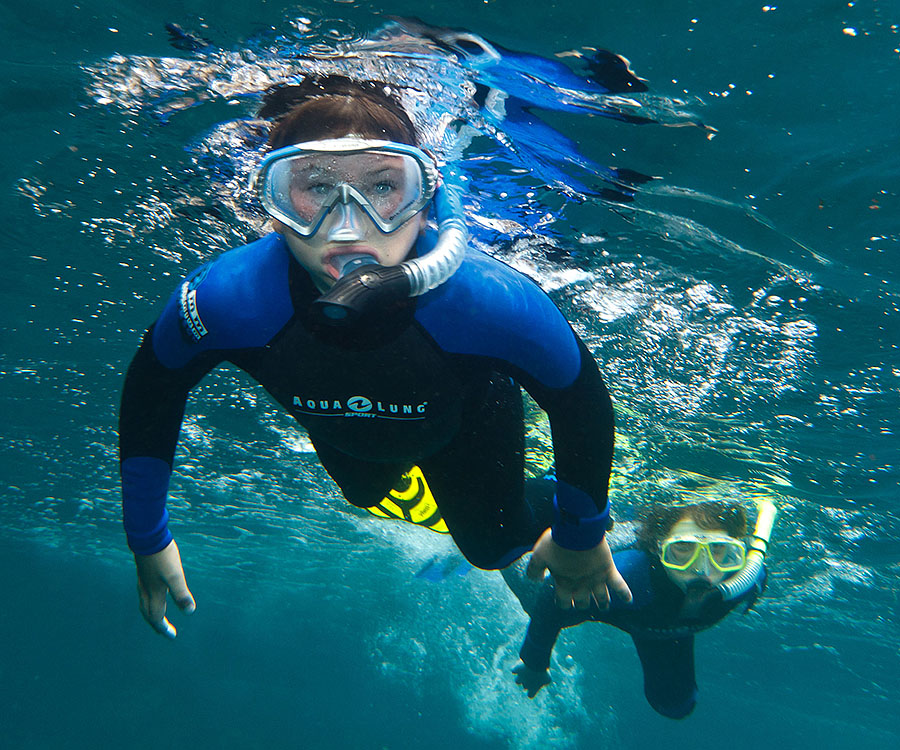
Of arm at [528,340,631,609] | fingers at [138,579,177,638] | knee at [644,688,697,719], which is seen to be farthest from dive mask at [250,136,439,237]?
knee at [644,688,697,719]

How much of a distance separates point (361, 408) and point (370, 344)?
398mm

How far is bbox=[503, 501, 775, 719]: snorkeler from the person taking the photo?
854 centimetres

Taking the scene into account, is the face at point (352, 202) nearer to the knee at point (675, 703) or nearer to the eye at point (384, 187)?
the eye at point (384, 187)

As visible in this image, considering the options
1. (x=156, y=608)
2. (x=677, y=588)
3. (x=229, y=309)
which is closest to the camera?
(x=229, y=309)

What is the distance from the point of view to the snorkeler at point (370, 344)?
276 cm

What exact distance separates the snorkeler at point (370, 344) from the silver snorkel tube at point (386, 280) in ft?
0.04

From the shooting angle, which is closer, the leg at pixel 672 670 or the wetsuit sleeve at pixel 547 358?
the wetsuit sleeve at pixel 547 358

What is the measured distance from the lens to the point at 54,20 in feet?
16.2

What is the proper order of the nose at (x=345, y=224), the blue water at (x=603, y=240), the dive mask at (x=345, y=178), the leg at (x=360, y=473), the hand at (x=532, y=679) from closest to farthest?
the nose at (x=345, y=224)
the dive mask at (x=345, y=178)
the leg at (x=360, y=473)
the blue water at (x=603, y=240)
the hand at (x=532, y=679)

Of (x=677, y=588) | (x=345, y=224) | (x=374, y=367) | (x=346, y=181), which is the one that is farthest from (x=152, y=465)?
(x=677, y=588)

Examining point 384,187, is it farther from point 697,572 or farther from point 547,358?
point 697,572

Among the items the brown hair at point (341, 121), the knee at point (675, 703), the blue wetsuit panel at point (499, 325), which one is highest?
the brown hair at point (341, 121)

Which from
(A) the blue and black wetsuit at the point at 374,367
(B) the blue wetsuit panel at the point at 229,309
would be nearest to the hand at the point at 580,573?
(A) the blue and black wetsuit at the point at 374,367

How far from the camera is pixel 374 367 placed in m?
2.94
